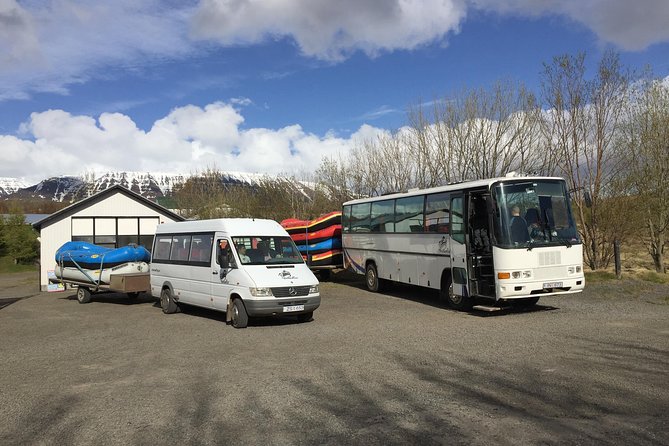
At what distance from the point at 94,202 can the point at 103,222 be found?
1.05 metres

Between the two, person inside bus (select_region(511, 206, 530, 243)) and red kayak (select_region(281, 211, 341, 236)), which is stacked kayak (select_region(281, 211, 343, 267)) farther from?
person inside bus (select_region(511, 206, 530, 243))

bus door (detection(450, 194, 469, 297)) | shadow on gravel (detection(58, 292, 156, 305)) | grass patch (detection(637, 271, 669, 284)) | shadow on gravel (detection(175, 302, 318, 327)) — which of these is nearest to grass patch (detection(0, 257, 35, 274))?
shadow on gravel (detection(58, 292, 156, 305))

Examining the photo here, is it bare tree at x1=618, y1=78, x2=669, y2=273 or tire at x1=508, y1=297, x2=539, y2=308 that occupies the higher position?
bare tree at x1=618, y1=78, x2=669, y2=273

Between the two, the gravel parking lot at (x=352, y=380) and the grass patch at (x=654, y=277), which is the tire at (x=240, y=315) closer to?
the gravel parking lot at (x=352, y=380)

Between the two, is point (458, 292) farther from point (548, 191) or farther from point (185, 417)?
point (185, 417)

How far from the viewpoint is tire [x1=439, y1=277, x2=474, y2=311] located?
46.4 feet

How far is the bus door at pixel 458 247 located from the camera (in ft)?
44.8

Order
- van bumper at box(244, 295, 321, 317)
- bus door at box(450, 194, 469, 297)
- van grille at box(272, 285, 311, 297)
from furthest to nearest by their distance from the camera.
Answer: bus door at box(450, 194, 469, 297), van grille at box(272, 285, 311, 297), van bumper at box(244, 295, 321, 317)

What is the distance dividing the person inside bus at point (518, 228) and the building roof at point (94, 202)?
1976 centimetres

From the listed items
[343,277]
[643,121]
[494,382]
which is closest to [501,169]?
[643,121]

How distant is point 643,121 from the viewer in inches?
826

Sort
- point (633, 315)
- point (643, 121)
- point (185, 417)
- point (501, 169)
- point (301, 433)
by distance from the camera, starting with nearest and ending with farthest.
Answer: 1. point (301, 433)
2. point (185, 417)
3. point (633, 315)
4. point (643, 121)
5. point (501, 169)

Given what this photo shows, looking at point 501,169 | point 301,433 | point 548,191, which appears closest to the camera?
point 301,433

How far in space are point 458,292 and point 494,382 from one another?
677cm
